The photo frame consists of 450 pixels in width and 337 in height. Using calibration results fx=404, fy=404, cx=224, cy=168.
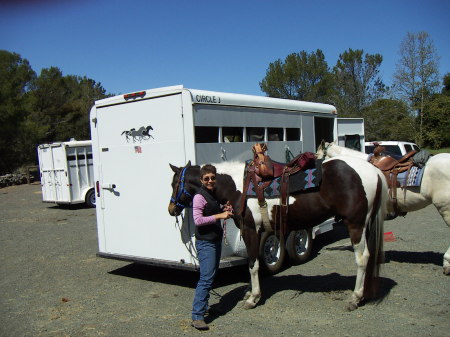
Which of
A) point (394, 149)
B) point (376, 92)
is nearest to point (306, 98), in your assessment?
point (376, 92)

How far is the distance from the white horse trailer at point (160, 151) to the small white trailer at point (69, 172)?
9467mm

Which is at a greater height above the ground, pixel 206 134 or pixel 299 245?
pixel 206 134

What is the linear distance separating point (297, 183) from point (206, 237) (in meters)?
1.36

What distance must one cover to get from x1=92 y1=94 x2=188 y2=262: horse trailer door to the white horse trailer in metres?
0.01

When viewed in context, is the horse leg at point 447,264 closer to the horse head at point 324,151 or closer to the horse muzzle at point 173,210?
the horse head at point 324,151

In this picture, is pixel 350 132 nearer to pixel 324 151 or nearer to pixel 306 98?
pixel 324 151

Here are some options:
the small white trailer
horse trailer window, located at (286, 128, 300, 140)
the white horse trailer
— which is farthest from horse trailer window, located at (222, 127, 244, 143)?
the small white trailer

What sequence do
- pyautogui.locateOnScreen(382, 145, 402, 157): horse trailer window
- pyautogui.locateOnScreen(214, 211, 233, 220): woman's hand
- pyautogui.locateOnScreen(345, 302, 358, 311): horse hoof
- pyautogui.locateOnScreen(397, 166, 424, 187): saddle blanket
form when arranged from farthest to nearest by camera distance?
pyautogui.locateOnScreen(382, 145, 402, 157): horse trailer window
pyautogui.locateOnScreen(397, 166, 424, 187): saddle blanket
pyautogui.locateOnScreen(345, 302, 358, 311): horse hoof
pyautogui.locateOnScreen(214, 211, 233, 220): woman's hand

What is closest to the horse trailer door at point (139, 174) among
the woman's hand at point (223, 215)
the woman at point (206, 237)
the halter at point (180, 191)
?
the halter at point (180, 191)

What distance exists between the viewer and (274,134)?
6.92 meters

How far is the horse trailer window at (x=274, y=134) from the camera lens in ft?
22.3

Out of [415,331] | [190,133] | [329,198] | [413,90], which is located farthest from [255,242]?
[413,90]

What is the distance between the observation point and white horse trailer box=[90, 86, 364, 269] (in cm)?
545

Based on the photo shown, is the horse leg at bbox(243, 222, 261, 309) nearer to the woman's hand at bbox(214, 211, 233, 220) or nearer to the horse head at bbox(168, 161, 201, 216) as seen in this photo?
the woman's hand at bbox(214, 211, 233, 220)
